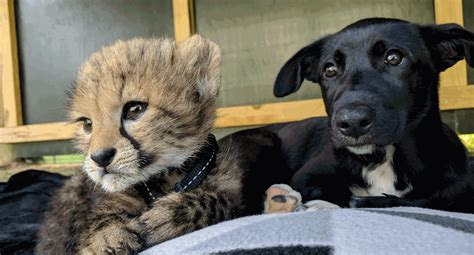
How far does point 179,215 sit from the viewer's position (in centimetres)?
101

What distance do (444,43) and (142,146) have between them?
105 centimetres

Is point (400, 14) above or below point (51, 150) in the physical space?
above

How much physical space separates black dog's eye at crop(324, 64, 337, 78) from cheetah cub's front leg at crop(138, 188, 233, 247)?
2.35ft

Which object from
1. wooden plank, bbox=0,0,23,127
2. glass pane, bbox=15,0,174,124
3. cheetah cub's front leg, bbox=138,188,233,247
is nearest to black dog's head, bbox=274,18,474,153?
cheetah cub's front leg, bbox=138,188,233,247

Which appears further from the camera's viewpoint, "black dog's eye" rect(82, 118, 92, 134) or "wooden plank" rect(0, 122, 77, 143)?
"wooden plank" rect(0, 122, 77, 143)

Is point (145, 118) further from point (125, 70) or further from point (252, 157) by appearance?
point (252, 157)

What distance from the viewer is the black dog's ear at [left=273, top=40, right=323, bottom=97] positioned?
A: 5.72ft

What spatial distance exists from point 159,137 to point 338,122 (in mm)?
526

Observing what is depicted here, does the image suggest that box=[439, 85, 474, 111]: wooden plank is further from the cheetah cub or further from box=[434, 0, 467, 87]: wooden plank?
the cheetah cub

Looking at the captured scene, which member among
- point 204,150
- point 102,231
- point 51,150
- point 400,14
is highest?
point 400,14

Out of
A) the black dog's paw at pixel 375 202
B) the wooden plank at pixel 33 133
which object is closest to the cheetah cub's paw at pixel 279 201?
the black dog's paw at pixel 375 202

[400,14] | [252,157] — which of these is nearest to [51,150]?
[252,157]

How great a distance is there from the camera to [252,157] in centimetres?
173

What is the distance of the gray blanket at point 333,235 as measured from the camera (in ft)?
2.69
